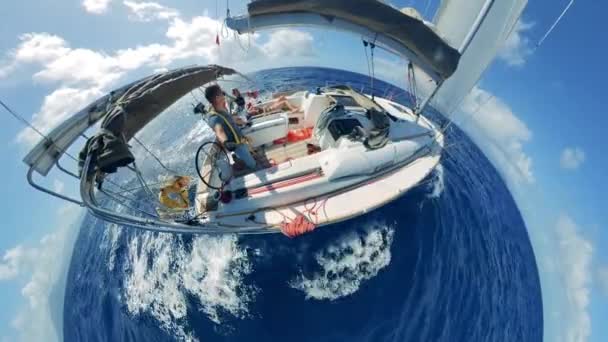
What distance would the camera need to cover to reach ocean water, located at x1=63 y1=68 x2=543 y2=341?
9.14 m

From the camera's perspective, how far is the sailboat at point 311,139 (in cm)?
828

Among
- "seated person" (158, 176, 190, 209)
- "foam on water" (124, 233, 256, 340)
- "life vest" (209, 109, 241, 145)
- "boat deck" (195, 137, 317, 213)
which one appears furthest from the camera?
"boat deck" (195, 137, 317, 213)

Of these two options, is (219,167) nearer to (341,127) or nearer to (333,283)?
(341,127)

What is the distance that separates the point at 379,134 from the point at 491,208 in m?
10.4

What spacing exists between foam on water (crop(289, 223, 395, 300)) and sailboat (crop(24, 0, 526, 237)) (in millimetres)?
1983

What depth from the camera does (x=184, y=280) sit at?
11.0 m

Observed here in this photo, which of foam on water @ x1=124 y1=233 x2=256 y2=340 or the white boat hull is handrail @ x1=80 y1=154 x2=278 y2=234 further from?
foam on water @ x1=124 y1=233 x2=256 y2=340

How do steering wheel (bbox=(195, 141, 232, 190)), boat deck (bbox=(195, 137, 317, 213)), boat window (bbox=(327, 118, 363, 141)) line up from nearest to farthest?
steering wheel (bbox=(195, 141, 232, 190)) → boat deck (bbox=(195, 137, 317, 213)) → boat window (bbox=(327, 118, 363, 141))

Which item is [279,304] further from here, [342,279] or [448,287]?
[448,287]

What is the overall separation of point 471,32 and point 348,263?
8.87 meters

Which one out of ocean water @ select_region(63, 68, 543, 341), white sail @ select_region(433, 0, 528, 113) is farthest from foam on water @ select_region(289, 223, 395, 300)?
white sail @ select_region(433, 0, 528, 113)

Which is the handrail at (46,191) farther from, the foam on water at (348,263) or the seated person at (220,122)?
the foam on water at (348,263)

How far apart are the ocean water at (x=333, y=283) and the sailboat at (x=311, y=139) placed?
6.70 feet

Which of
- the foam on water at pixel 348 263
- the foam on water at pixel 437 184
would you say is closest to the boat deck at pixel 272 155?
the foam on water at pixel 348 263
